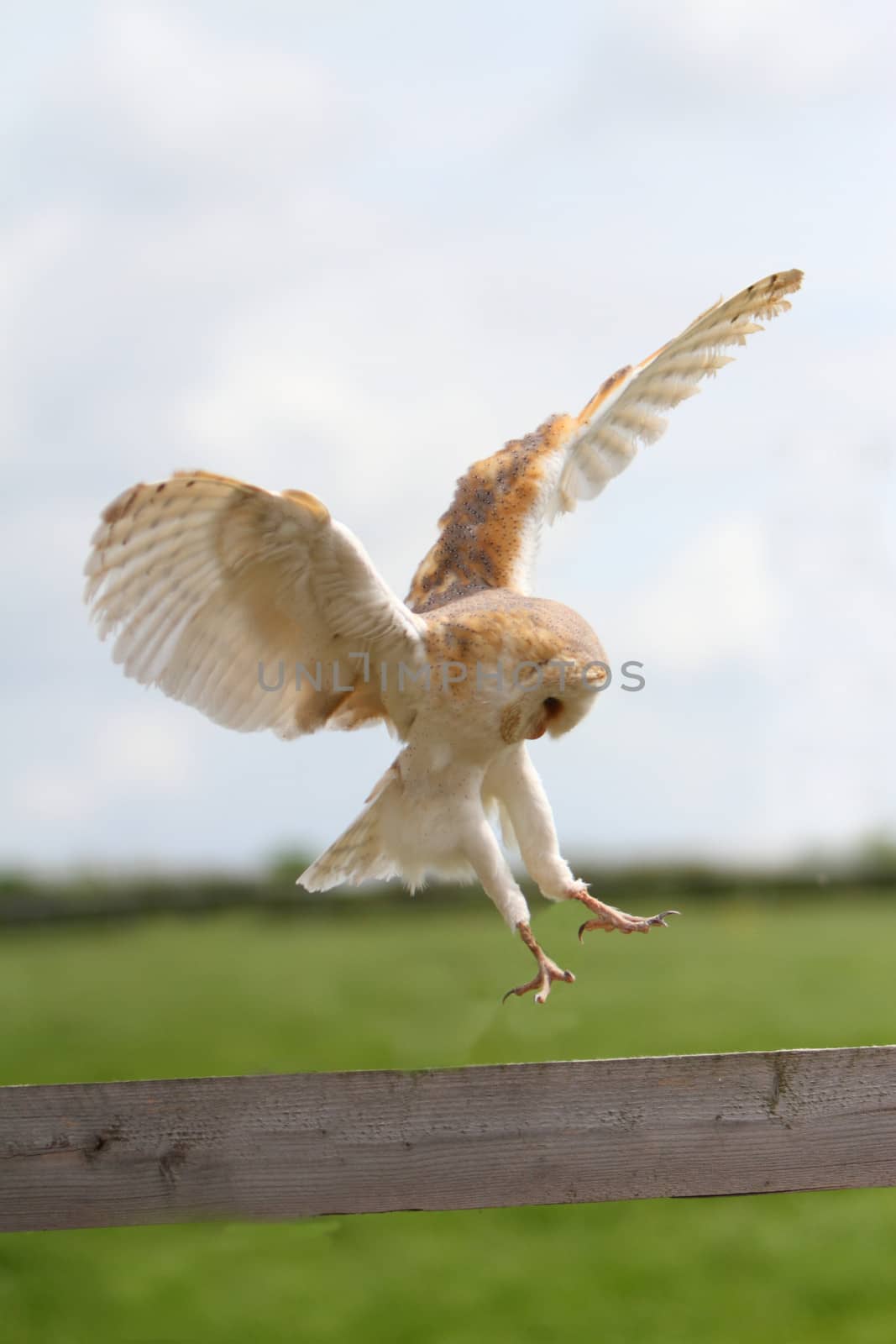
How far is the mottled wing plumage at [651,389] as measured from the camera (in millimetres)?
1971

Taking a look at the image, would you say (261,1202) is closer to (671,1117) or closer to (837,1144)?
(671,1117)

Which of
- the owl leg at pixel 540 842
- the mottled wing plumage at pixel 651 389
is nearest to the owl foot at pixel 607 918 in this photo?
the owl leg at pixel 540 842

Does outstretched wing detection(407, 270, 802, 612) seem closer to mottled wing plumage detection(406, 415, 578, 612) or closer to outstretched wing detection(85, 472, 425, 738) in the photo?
mottled wing plumage detection(406, 415, 578, 612)

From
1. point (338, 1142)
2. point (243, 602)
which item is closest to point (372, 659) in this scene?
point (243, 602)

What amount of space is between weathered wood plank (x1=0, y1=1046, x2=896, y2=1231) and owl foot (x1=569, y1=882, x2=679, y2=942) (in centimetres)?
34

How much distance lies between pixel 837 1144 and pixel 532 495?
43.2 inches

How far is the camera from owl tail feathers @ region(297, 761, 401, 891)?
1843mm

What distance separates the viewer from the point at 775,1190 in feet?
4.76

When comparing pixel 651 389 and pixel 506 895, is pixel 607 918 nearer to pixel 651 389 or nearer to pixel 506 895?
pixel 506 895

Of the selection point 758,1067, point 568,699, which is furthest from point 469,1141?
point 568,699

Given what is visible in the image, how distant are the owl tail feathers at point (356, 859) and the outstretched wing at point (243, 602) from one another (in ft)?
0.56

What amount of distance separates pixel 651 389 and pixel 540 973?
103 centimetres

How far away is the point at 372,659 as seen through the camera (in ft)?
5.83

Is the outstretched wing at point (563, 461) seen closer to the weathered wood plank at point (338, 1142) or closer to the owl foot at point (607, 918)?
the owl foot at point (607, 918)
